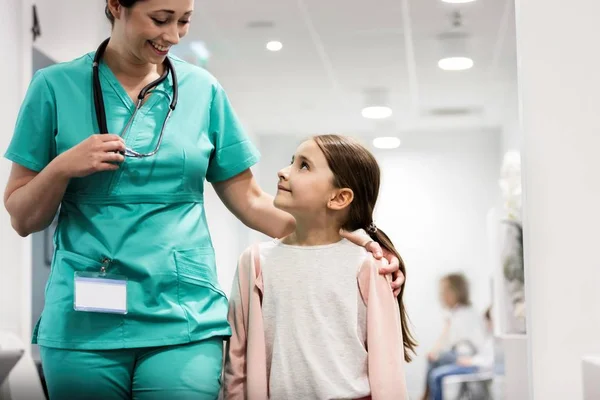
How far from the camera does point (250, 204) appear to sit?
1.70 metres

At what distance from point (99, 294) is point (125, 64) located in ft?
1.42

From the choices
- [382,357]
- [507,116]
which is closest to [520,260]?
[382,357]

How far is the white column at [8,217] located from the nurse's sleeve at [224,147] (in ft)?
4.20

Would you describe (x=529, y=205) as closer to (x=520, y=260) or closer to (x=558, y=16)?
(x=558, y=16)

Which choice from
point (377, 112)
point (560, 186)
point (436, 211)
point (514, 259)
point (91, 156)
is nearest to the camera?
point (91, 156)

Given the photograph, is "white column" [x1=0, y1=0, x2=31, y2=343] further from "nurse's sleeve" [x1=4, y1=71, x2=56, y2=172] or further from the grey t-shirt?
→ the grey t-shirt

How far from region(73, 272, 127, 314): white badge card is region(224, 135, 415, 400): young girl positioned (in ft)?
0.94

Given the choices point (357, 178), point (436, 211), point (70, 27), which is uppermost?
point (70, 27)

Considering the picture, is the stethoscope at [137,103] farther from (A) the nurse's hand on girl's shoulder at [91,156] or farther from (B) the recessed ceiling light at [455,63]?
(B) the recessed ceiling light at [455,63]

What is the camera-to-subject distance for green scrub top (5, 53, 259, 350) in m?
1.54

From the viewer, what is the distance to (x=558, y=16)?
191 cm

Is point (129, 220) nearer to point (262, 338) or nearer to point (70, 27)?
point (262, 338)

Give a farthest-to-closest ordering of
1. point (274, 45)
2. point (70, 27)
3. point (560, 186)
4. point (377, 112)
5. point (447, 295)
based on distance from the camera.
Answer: point (447, 295), point (377, 112), point (274, 45), point (70, 27), point (560, 186)

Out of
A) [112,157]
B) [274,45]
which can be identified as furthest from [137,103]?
[274,45]
